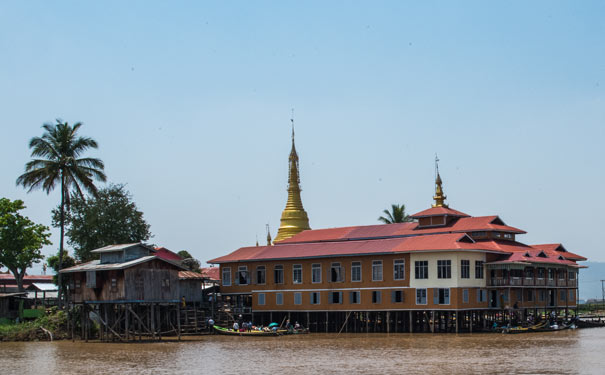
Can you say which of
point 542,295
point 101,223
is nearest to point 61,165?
point 101,223

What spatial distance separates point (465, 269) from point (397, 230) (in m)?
10.9

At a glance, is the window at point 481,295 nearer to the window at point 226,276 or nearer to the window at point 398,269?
the window at point 398,269

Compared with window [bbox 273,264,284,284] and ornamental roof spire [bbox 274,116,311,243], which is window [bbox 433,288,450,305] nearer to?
window [bbox 273,264,284,284]

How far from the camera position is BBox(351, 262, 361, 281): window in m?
65.6

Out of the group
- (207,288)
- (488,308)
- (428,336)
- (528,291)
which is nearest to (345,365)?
(428,336)

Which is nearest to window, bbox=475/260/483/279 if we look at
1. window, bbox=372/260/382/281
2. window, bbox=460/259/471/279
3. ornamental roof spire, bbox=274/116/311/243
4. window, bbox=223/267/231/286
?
window, bbox=460/259/471/279

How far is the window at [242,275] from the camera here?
72.2 m

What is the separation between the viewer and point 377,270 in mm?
64625

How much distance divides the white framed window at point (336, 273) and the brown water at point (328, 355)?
7811mm

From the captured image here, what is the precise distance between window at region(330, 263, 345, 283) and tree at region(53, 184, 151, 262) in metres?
18.4

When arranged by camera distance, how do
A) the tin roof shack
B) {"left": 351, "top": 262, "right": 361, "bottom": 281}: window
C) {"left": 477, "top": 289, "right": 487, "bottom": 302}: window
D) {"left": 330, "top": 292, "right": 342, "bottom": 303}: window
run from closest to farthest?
the tin roof shack, {"left": 477, "top": 289, "right": 487, "bottom": 302}: window, {"left": 351, "top": 262, "right": 361, "bottom": 281}: window, {"left": 330, "top": 292, "right": 342, "bottom": 303}: window

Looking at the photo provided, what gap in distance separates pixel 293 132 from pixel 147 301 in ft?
132

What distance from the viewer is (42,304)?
7212 centimetres

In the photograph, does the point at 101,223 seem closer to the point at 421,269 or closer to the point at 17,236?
the point at 17,236
